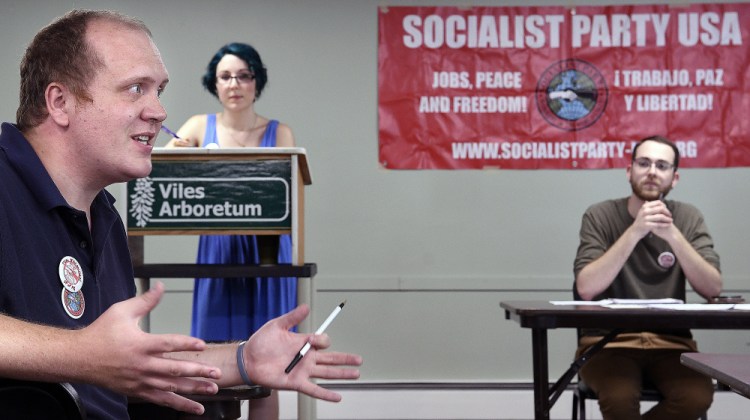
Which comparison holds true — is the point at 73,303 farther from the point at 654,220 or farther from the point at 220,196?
the point at 654,220

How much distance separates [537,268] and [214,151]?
247cm

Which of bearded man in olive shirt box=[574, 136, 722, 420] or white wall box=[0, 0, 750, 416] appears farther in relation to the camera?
white wall box=[0, 0, 750, 416]

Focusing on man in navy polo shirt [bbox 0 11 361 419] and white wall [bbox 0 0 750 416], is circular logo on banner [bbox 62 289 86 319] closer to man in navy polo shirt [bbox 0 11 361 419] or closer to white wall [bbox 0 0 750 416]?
man in navy polo shirt [bbox 0 11 361 419]

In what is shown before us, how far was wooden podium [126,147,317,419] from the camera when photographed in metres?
3.08

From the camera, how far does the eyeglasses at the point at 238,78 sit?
4.16 metres

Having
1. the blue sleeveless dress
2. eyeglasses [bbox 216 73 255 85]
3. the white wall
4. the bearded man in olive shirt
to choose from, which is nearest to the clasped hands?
the bearded man in olive shirt

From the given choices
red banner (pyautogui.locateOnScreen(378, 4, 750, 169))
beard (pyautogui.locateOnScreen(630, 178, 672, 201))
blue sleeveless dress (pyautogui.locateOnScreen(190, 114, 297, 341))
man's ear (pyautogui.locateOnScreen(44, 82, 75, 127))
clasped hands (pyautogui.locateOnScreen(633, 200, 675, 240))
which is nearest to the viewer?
man's ear (pyautogui.locateOnScreen(44, 82, 75, 127))

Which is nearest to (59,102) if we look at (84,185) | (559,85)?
(84,185)

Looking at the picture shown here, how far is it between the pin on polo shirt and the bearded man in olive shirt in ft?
7.21

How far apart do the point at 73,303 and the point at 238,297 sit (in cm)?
226

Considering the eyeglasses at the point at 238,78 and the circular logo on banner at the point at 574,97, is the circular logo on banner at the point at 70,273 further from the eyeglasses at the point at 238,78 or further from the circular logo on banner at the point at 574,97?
the circular logo on banner at the point at 574,97

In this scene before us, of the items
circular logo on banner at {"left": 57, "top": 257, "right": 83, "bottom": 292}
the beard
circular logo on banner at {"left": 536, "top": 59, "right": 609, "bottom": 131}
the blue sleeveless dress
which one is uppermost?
circular logo on banner at {"left": 536, "top": 59, "right": 609, "bottom": 131}

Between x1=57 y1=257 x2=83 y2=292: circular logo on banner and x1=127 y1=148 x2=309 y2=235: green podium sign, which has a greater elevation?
x1=127 y1=148 x2=309 y2=235: green podium sign

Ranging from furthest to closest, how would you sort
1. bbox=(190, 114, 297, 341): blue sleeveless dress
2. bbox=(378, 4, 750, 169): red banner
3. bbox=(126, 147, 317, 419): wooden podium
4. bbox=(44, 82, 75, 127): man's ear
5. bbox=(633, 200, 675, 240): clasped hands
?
1. bbox=(378, 4, 750, 169): red banner
2. bbox=(190, 114, 297, 341): blue sleeveless dress
3. bbox=(633, 200, 675, 240): clasped hands
4. bbox=(126, 147, 317, 419): wooden podium
5. bbox=(44, 82, 75, 127): man's ear
